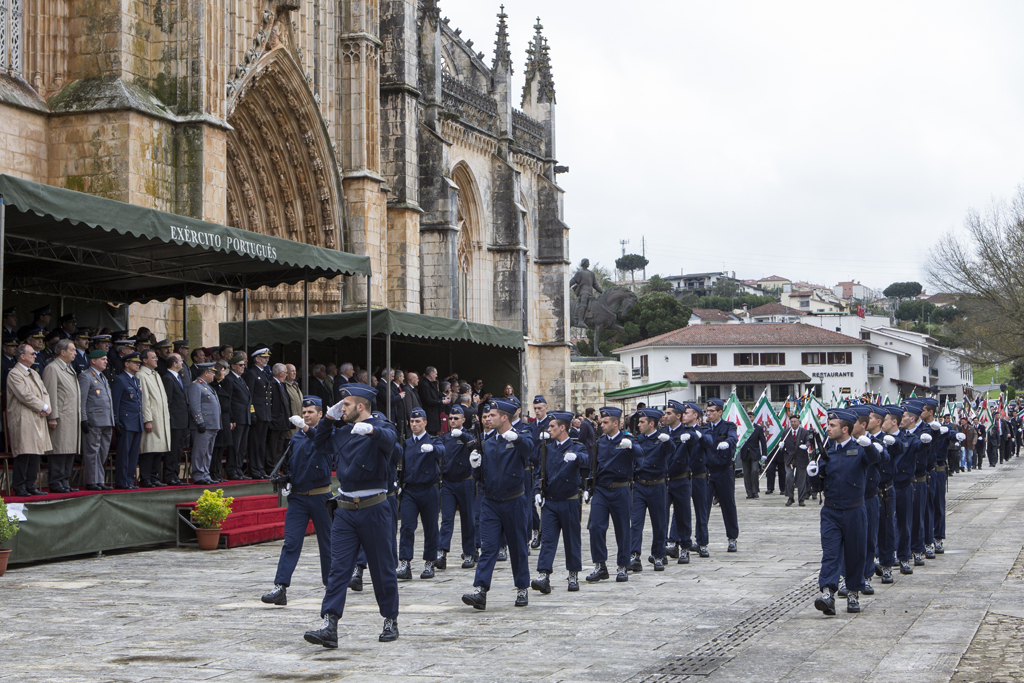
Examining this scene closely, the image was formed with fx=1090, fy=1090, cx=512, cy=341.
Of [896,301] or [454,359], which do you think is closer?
[454,359]

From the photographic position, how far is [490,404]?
10156 mm

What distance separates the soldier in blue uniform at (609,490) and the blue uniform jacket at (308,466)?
3.09m

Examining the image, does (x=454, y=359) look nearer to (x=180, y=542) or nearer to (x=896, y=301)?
(x=180, y=542)

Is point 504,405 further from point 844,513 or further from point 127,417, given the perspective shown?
point 127,417

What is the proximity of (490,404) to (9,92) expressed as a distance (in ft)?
34.0

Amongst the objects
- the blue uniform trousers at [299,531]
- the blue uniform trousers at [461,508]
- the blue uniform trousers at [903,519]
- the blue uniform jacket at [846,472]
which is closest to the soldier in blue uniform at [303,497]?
the blue uniform trousers at [299,531]

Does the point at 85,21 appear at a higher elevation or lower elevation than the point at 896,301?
lower

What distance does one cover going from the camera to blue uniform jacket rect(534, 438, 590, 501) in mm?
10711

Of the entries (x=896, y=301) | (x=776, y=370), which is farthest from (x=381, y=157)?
(x=896, y=301)

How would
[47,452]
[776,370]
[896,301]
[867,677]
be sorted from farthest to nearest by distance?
[896,301] < [776,370] < [47,452] < [867,677]

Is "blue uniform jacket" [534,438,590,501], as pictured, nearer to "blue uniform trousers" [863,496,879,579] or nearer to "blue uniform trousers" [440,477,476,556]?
"blue uniform trousers" [440,477,476,556]

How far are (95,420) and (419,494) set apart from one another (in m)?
3.91

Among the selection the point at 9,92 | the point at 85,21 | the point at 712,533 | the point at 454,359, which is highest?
the point at 85,21

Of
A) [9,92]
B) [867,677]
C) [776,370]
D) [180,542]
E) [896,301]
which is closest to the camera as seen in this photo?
[867,677]
